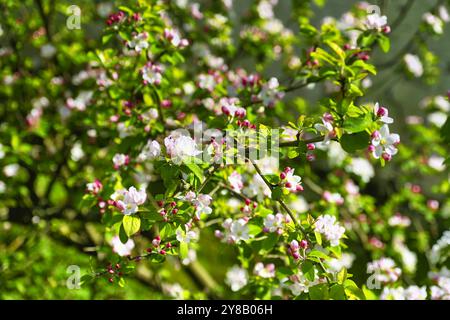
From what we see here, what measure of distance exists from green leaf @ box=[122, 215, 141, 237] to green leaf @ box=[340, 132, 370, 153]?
2.43ft

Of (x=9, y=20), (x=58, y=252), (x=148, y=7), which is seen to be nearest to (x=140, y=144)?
(x=148, y=7)

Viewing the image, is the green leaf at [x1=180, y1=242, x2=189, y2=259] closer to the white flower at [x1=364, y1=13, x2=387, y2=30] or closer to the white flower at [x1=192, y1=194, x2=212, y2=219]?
the white flower at [x1=192, y1=194, x2=212, y2=219]

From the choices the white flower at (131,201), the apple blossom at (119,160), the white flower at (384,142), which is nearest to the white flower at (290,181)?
the white flower at (384,142)

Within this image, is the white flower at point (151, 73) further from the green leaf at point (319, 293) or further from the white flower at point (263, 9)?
the white flower at point (263, 9)

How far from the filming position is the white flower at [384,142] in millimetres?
1602

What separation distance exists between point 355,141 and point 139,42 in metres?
1.11

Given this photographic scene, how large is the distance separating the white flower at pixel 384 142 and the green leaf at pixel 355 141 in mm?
29

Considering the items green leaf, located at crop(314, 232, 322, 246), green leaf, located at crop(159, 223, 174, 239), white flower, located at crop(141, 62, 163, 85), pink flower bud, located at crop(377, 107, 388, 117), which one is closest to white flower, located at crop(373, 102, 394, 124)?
pink flower bud, located at crop(377, 107, 388, 117)

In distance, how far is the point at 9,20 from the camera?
10.6 ft

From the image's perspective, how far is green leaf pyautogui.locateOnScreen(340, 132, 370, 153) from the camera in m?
1.60

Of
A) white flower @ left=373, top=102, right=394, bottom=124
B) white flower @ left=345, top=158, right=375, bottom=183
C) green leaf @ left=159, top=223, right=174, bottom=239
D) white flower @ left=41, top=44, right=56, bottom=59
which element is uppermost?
white flower @ left=41, top=44, right=56, bottom=59

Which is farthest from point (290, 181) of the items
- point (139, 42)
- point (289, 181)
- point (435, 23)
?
point (435, 23)

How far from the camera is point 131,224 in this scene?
162 centimetres

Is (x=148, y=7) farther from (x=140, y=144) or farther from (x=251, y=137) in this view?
(x=251, y=137)
